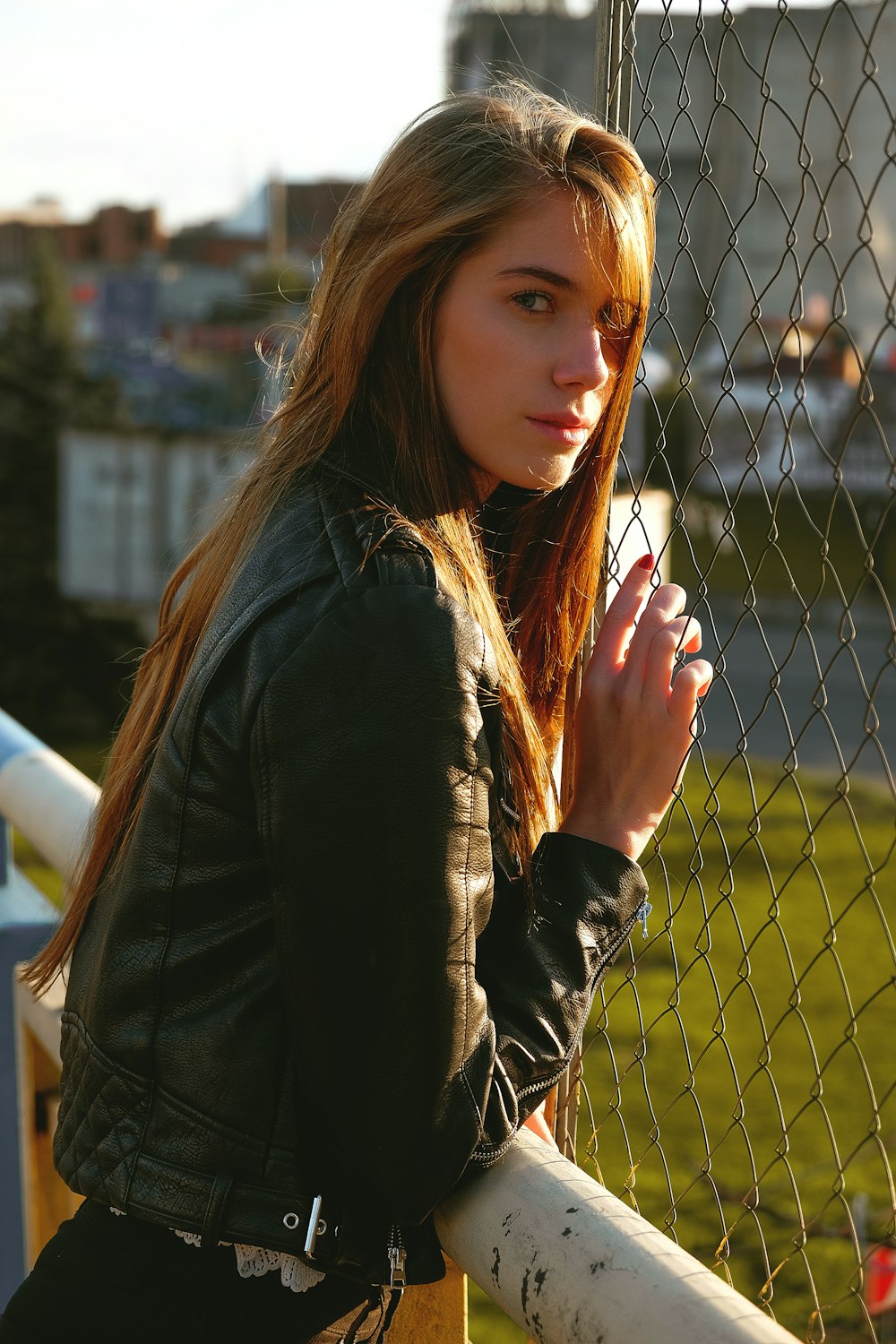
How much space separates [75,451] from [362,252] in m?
21.5

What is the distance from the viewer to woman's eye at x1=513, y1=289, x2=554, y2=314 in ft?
4.71

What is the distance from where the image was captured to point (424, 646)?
3.84 feet

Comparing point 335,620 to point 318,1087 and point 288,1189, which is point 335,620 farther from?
point 288,1189

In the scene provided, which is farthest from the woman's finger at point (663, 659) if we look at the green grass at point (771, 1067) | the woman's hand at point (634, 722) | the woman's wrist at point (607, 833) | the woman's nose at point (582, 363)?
the green grass at point (771, 1067)

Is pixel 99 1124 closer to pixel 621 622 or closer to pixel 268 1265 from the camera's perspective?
pixel 268 1265

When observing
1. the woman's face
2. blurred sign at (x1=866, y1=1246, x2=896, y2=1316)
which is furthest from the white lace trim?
blurred sign at (x1=866, y1=1246, x2=896, y2=1316)

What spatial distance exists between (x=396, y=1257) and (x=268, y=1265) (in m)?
0.14

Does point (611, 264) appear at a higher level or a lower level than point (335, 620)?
higher

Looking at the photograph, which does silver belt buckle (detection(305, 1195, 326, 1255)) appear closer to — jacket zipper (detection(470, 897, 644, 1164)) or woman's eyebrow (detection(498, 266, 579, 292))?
jacket zipper (detection(470, 897, 644, 1164))

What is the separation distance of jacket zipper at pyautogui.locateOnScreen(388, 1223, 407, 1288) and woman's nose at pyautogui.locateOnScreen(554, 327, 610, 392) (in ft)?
2.74

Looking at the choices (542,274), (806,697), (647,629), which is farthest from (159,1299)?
(806,697)

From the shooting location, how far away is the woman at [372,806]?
117 cm

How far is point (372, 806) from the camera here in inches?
45.0

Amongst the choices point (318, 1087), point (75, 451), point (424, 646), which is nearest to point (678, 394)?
point (424, 646)
